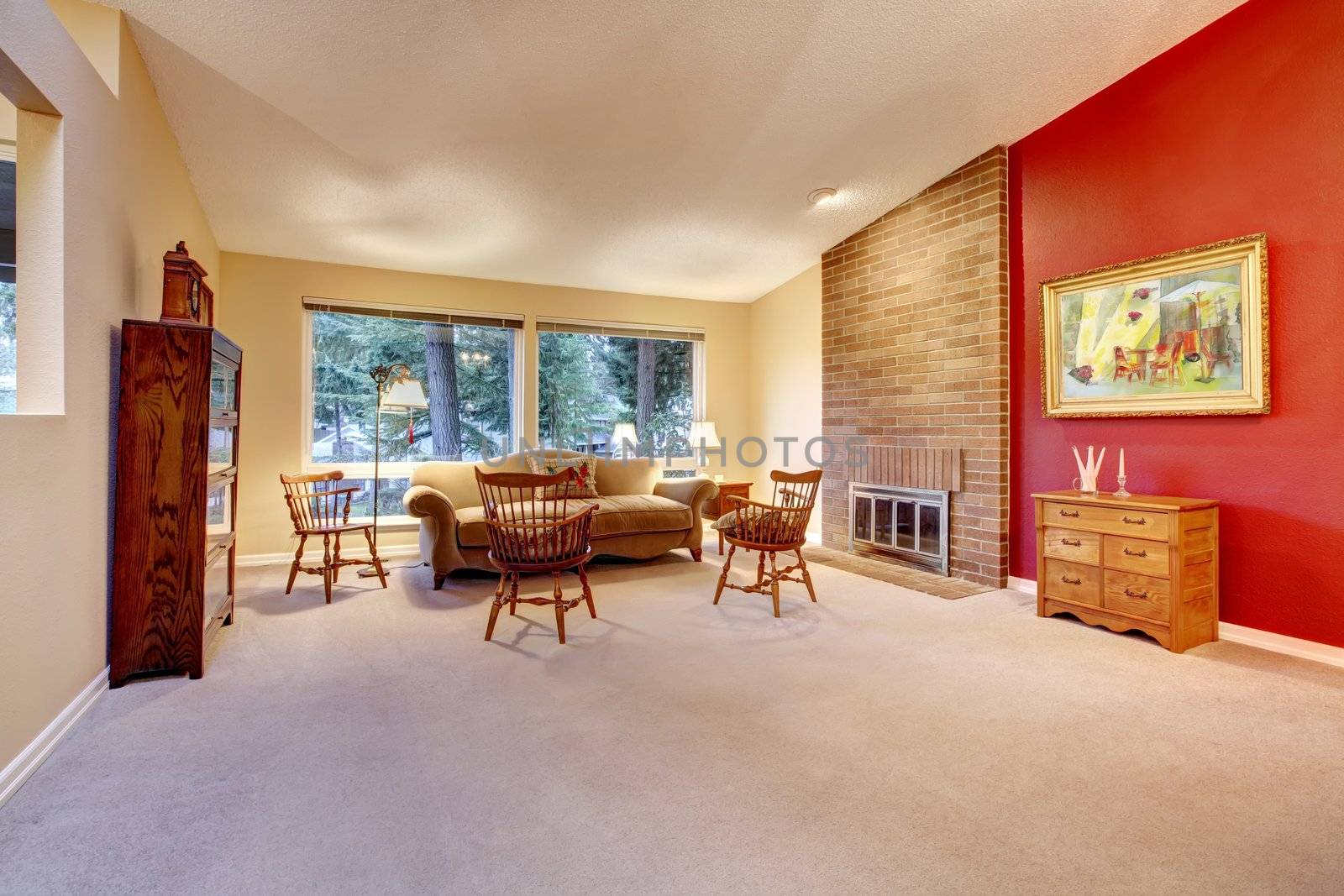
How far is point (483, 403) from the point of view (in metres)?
5.83

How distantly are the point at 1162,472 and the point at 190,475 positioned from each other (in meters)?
4.97

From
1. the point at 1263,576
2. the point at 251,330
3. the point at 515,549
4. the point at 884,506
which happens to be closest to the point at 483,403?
the point at 251,330

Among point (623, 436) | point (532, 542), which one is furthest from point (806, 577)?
point (623, 436)

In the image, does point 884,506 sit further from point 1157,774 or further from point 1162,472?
point 1157,774

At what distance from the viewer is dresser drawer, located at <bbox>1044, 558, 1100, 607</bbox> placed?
11.1 ft

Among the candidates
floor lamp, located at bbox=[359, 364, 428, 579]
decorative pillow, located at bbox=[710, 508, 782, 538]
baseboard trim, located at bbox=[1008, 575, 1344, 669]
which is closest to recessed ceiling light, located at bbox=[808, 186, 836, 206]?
decorative pillow, located at bbox=[710, 508, 782, 538]

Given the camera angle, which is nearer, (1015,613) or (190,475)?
(190,475)

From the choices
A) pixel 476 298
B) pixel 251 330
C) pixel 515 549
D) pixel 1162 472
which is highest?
pixel 476 298

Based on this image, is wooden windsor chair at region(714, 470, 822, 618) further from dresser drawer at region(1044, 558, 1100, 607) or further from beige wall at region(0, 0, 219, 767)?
beige wall at region(0, 0, 219, 767)

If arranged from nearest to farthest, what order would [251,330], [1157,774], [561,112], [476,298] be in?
[1157,774]
[561,112]
[251,330]
[476,298]

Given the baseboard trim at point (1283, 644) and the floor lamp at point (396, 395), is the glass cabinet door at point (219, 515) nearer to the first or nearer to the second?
the floor lamp at point (396, 395)

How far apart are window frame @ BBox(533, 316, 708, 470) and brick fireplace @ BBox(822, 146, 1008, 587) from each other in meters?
1.49

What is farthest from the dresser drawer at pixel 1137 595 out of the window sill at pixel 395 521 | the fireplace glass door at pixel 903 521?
the window sill at pixel 395 521

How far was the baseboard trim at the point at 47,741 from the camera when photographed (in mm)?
1799
